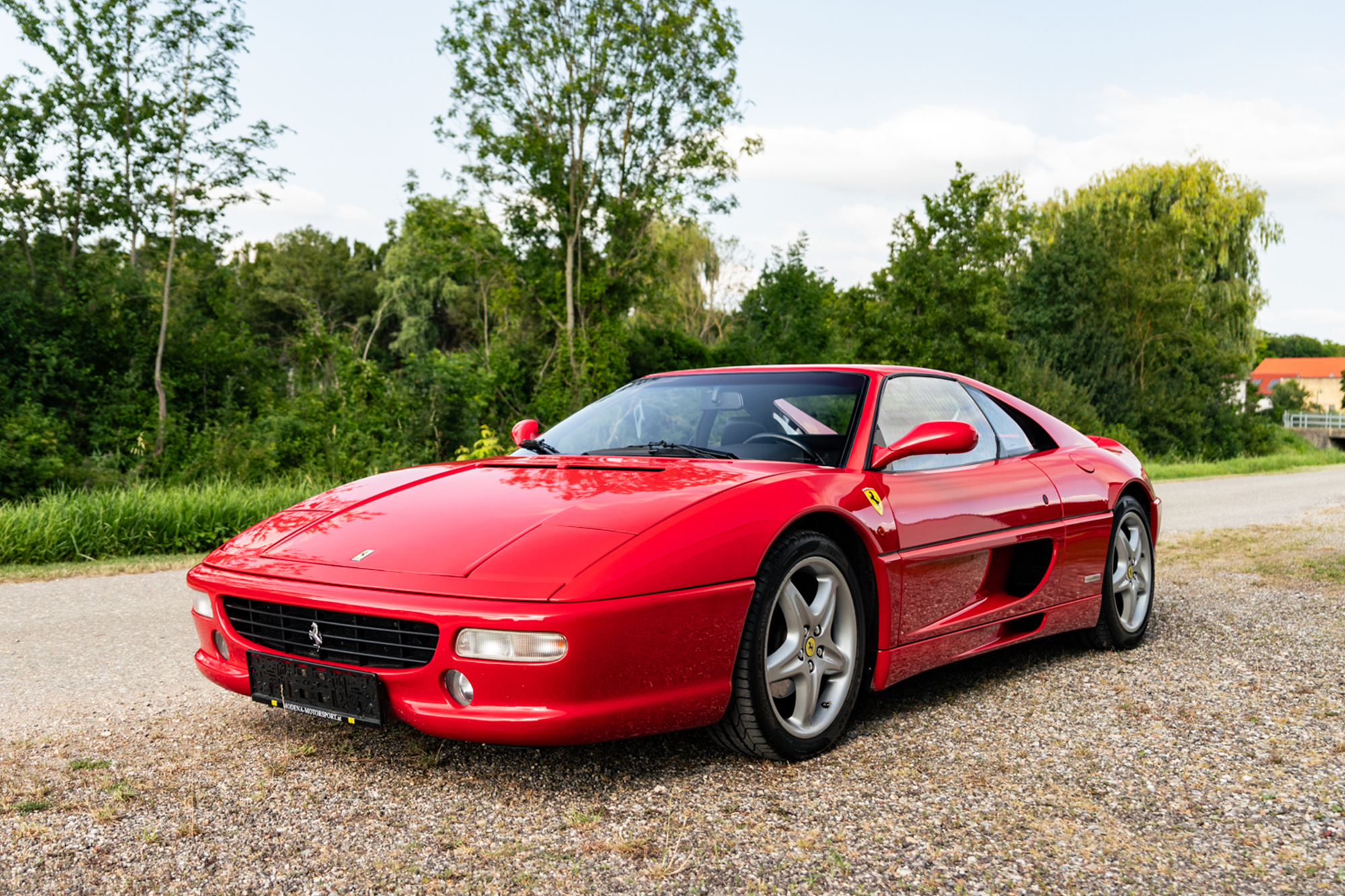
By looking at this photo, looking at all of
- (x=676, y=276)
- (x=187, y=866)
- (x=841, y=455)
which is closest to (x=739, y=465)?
(x=841, y=455)

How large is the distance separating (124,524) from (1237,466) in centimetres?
2608

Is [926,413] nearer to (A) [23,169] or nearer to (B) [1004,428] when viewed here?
(B) [1004,428]

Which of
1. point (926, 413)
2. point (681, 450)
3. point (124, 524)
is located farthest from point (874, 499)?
point (124, 524)

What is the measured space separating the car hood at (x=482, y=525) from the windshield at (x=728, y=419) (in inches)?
9.9

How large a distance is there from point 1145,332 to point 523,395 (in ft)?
70.9

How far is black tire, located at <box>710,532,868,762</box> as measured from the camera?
10.2 feet

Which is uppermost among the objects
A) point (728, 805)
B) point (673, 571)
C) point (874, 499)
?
point (874, 499)

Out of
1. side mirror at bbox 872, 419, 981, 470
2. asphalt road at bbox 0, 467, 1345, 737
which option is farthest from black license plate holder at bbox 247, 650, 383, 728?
side mirror at bbox 872, 419, 981, 470

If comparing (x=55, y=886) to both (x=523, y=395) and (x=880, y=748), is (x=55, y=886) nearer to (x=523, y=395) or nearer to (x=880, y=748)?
(x=880, y=748)

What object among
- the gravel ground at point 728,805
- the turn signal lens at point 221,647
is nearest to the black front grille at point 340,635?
the turn signal lens at point 221,647

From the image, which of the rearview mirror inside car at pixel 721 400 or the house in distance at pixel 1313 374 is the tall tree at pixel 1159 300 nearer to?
the rearview mirror inside car at pixel 721 400

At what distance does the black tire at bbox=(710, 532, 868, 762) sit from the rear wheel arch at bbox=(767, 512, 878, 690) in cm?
4

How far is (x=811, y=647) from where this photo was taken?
3350 mm

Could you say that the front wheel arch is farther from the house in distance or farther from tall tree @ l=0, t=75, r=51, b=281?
the house in distance
